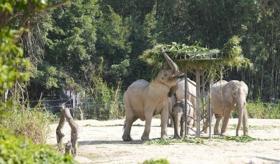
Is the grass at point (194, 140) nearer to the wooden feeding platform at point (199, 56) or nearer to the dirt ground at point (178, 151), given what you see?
the dirt ground at point (178, 151)

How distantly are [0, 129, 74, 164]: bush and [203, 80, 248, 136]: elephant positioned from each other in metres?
11.6

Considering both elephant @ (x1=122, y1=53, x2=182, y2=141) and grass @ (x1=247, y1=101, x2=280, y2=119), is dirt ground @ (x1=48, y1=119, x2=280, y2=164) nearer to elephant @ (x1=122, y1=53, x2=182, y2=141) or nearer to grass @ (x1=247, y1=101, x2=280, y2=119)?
elephant @ (x1=122, y1=53, x2=182, y2=141)

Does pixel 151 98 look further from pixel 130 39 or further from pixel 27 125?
pixel 130 39

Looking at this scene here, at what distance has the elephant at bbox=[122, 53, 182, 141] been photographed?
1572 cm

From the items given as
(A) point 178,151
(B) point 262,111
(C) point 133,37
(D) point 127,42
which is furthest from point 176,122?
(C) point 133,37

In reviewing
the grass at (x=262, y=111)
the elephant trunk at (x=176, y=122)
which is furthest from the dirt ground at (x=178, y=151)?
the grass at (x=262, y=111)

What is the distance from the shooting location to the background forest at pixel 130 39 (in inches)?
1276

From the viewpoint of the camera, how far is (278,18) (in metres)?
36.5

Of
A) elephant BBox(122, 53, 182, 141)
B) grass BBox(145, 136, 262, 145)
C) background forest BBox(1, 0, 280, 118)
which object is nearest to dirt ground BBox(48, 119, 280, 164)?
grass BBox(145, 136, 262, 145)

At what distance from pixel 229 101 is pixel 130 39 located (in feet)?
58.5

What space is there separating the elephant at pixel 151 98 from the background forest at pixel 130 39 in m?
13.6

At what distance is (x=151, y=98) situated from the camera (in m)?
16.0

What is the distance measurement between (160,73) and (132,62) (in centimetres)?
1954

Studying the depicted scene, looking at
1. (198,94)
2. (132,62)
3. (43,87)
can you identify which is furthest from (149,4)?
(198,94)
